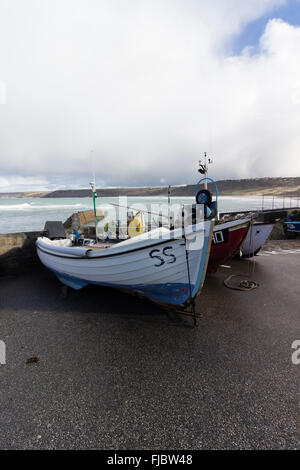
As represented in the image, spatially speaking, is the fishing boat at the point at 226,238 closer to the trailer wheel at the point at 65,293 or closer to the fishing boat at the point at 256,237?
the fishing boat at the point at 256,237

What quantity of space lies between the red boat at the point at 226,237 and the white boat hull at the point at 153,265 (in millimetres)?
2295

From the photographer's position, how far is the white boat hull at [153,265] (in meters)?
3.94

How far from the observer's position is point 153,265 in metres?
4.22

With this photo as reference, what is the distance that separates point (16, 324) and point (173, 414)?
3.56 meters

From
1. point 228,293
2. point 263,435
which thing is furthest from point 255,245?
point 263,435

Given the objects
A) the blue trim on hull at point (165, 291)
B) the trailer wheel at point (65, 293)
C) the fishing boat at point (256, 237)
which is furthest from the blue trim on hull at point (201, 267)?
the fishing boat at point (256, 237)

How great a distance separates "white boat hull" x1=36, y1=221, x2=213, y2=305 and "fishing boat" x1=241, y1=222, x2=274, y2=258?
17.5ft

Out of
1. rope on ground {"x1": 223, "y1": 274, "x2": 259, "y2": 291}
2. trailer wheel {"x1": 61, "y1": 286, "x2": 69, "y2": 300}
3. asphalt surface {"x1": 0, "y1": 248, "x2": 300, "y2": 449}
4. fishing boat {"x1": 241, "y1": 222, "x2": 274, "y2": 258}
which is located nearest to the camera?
asphalt surface {"x1": 0, "y1": 248, "x2": 300, "y2": 449}

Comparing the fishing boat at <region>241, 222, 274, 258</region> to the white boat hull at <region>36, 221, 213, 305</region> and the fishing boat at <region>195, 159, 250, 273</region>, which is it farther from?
the white boat hull at <region>36, 221, 213, 305</region>

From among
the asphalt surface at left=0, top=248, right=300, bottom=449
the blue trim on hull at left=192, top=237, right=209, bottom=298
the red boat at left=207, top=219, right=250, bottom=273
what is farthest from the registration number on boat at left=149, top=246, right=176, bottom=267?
the red boat at left=207, top=219, right=250, bottom=273

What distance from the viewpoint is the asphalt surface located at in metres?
2.20

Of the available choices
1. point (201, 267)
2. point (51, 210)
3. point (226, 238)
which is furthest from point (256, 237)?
point (51, 210)

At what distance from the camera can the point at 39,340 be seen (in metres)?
3.77
